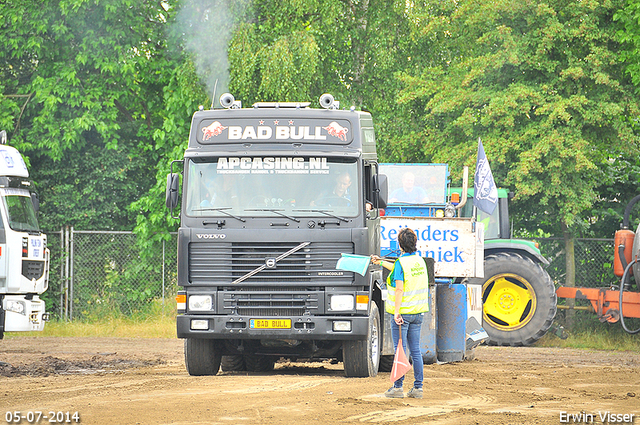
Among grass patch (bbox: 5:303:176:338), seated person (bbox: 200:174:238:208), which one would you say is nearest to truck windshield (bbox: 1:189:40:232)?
grass patch (bbox: 5:303:176:338)

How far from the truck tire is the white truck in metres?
8.39

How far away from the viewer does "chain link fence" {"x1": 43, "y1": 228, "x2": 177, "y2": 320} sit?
21875 mm

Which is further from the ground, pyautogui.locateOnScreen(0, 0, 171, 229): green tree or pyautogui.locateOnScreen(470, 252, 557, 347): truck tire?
pyautogui.locateOnScreen(0, 0, 171, 229): green tree

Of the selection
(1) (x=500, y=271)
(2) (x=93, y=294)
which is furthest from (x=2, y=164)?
(1) (x=500, y=271)

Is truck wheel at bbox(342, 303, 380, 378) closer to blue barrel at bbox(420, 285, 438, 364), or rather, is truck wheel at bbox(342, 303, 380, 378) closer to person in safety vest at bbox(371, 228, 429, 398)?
person in safety vest at bbox(371, 228, 429, 398)

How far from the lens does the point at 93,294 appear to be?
22.0 m

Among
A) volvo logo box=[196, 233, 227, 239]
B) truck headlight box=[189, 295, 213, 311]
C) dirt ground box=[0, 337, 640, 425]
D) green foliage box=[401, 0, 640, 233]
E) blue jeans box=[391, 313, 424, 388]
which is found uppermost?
green foliage box=[401, 0, 640, 233]

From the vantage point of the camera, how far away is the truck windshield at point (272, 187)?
11547 millimetres

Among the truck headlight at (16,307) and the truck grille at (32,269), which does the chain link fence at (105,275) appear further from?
the truck headlight at (16,307)

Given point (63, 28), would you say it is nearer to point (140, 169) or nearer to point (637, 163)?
point (140, 169)

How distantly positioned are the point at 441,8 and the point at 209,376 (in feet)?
39.9

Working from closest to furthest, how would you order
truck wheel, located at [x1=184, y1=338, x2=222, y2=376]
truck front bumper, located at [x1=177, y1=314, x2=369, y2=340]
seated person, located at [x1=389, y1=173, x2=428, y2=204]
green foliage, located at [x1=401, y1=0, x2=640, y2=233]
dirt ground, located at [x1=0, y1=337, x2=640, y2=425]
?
dirt ground, located at [x1=0, y1=337, x2=640, y2=425] < truck front bumper, located at [x1=177, y1=314, x2=369, y2=340] < truck wheel, located at [x1=184, y1=338, x2=222, y2=376] < seated person, located at [x1=389, y1=173, x2=428, y2=204] < green foliage, located at [x1=401, y1=0, x2=640, y2=233]

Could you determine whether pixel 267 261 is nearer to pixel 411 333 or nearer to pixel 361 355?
pixel 361 355

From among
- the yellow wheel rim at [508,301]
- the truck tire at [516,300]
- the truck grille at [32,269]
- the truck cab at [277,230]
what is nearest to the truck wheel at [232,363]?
the truck cab at [277,230]
